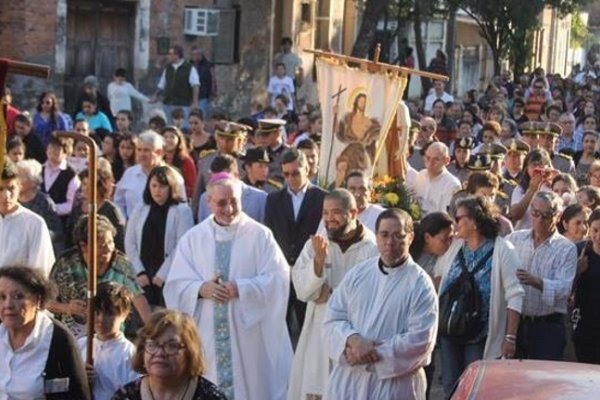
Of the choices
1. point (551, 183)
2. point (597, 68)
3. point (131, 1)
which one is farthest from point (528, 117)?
point (597, 68)

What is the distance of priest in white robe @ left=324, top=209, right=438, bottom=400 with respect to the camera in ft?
29.4

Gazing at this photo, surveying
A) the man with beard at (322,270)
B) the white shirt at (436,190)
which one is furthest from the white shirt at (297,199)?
the man with beard at (322,270)

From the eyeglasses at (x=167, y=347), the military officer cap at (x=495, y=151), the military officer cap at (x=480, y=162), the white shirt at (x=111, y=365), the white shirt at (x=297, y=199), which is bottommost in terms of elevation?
the white shirt at (x=111, y=365)

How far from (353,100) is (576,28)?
47207 mm

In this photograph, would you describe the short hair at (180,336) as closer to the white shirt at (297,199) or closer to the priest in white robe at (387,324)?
the priest in white robe at (387,324)

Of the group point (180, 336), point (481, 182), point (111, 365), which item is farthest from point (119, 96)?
point (180, 336)

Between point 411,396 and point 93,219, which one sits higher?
point 93,219

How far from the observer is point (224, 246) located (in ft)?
35.4

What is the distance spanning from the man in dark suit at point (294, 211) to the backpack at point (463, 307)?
98.7 inches

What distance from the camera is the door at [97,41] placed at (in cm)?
2775

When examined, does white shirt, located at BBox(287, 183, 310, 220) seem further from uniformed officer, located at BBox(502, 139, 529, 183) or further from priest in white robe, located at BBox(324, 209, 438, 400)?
priest in white robe, located at BBox(324, 209, 438, 400)

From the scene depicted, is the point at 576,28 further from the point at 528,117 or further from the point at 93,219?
the point at 93,219

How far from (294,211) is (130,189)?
181cm

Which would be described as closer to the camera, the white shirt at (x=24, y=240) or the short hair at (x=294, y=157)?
the white shirt at (x=24, y=240)
